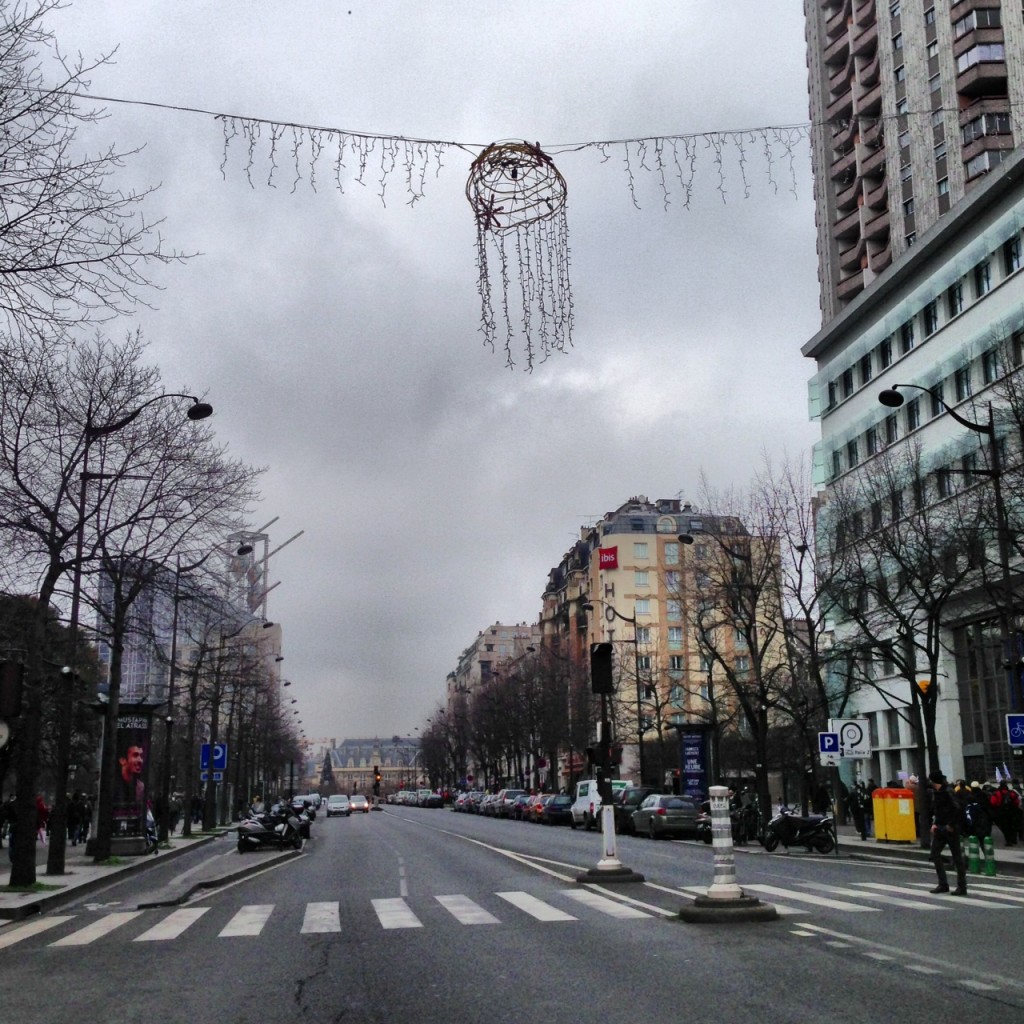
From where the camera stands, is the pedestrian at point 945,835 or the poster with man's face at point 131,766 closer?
the pedestrian at point 945,835

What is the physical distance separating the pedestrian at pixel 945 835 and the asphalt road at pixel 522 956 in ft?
1.38

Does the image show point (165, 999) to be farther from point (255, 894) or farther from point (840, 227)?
point (840, 227)

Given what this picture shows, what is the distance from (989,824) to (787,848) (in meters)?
9.84

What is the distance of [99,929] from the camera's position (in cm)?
1525

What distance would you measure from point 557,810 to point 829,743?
2843 cm

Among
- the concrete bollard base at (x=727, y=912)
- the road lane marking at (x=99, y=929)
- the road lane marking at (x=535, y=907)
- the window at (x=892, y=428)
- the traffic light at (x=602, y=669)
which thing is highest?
the window at (x=892, y=428)

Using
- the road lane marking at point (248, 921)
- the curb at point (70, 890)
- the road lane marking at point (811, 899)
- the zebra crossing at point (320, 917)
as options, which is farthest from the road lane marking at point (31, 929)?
the road lane marking at point (811, 899)

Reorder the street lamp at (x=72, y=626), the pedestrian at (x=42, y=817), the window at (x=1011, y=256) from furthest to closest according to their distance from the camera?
the window at (x=1011, y=256)
the pedestrian at (x=42, y=817)
the street lamp at (x=72, y=626)

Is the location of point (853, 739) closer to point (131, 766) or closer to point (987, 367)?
point (131, 766)

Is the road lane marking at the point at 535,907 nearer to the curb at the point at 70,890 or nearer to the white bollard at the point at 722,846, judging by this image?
the white bollard at the point at 722,846

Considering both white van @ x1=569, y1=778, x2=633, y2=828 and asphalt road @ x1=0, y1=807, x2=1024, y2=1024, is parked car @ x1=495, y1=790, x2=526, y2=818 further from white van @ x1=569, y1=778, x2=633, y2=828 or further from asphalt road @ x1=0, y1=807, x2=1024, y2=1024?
asphalt road @ x1=0, y1=807, x2=1024, y2=1024

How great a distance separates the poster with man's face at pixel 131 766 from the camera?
31391 millimetres

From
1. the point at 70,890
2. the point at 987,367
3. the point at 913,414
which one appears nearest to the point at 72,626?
the point at 70,890

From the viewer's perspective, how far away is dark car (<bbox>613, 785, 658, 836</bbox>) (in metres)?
44.4
